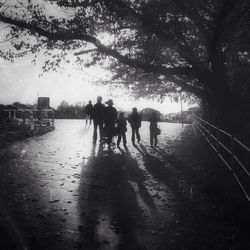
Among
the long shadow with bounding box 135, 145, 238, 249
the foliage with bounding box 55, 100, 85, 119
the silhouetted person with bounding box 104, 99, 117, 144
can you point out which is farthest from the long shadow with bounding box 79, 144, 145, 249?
the foliage with bounding box 55, 100, 85, 119

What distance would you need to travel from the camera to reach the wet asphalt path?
486 cm

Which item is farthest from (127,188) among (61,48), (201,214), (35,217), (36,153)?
(61,48)

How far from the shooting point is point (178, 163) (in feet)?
36.8

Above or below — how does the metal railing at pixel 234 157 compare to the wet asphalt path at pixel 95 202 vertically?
above

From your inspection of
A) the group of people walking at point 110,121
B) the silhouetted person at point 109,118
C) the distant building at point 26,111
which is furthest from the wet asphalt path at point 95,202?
the distant building at point 26,111

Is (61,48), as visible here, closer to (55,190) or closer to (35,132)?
(35,132)

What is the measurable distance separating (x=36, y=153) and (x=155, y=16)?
23.7 ft

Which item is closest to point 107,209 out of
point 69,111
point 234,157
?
point 234,157

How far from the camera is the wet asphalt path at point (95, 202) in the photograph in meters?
4.86

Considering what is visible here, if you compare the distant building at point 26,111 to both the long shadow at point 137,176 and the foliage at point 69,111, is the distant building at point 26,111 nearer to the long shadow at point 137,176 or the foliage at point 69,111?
the long shadow at point 137,176

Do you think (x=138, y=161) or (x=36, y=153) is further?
(x=36, y=153)

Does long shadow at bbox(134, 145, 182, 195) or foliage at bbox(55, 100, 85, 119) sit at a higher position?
foliage at bbox(55, 100, 85, 119)

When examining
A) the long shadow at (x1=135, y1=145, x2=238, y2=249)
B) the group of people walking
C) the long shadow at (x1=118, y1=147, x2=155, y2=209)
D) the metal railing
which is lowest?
the long shadow at (x1=135, y1=145, x2=238, y2=249)

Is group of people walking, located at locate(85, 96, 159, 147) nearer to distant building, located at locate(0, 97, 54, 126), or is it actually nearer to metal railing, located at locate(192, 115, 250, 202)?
metal railing, located at locate(192, 115, 250, 202)
